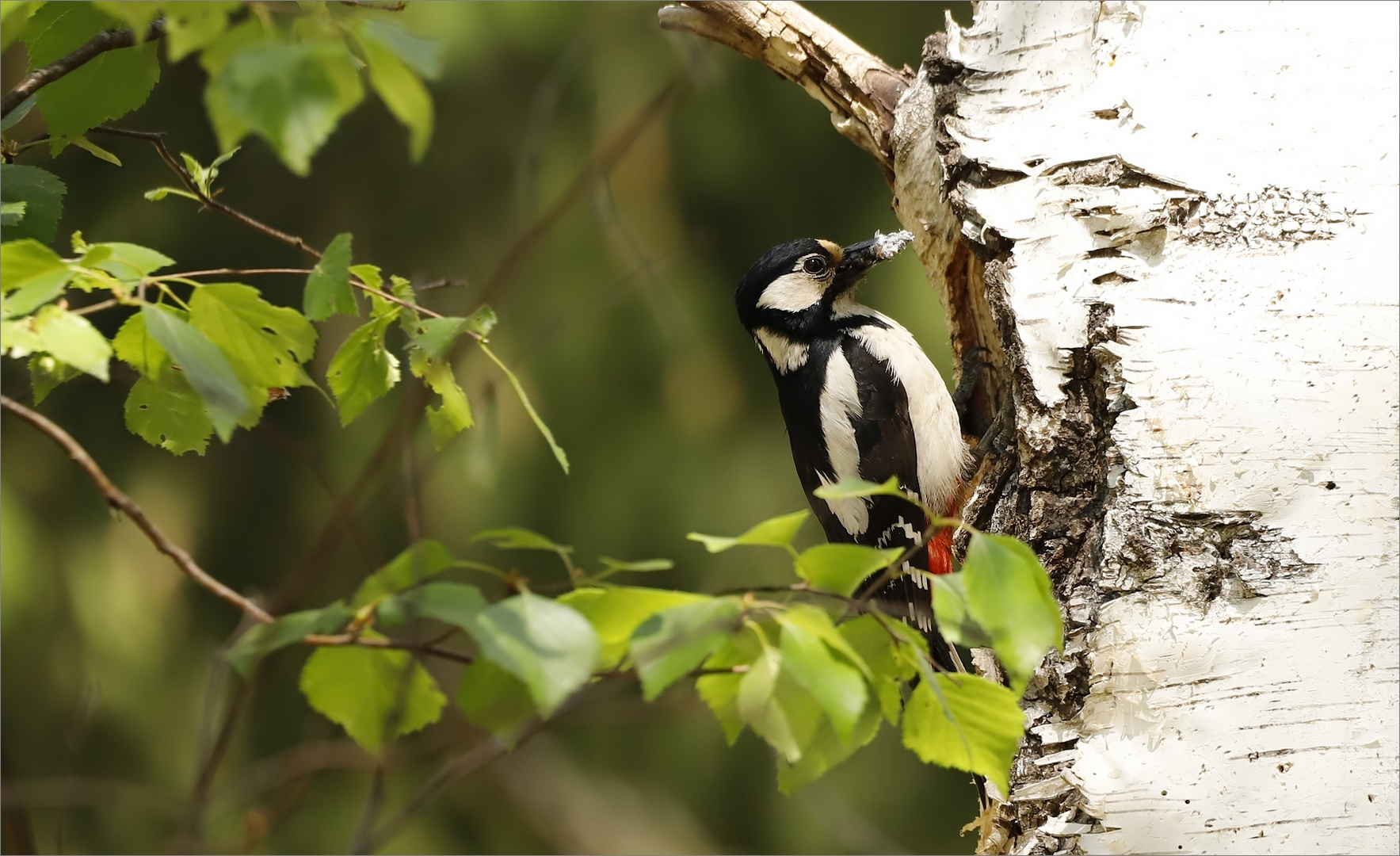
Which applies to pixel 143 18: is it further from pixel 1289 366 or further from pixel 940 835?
pixel 940 835

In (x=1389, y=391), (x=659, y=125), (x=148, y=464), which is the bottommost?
(x=148, y=464)

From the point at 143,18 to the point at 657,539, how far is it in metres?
3.69

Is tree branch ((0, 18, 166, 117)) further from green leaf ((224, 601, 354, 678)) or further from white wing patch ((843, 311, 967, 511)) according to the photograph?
white wing patch ((843, 311, 967, 511))

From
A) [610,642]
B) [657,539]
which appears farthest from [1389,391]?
[657,539]

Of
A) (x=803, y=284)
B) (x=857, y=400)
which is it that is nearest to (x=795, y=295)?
(x=803, y=284)

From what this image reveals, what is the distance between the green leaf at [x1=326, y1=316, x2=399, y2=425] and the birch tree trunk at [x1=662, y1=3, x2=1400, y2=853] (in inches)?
32.9

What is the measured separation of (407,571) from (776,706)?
0.95 feet

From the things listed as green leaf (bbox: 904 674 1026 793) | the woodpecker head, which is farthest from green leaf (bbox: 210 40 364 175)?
the woodpecker head

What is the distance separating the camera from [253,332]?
1.01 m

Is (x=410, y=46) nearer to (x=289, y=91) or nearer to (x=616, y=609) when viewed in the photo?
(x=289, y=91)

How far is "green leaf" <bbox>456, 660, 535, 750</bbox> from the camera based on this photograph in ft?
2.65

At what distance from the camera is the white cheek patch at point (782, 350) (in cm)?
259

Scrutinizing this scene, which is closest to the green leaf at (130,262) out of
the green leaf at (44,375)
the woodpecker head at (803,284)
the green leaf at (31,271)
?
the green leaf at (31,271)

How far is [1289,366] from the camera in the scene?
1207 millimetres
